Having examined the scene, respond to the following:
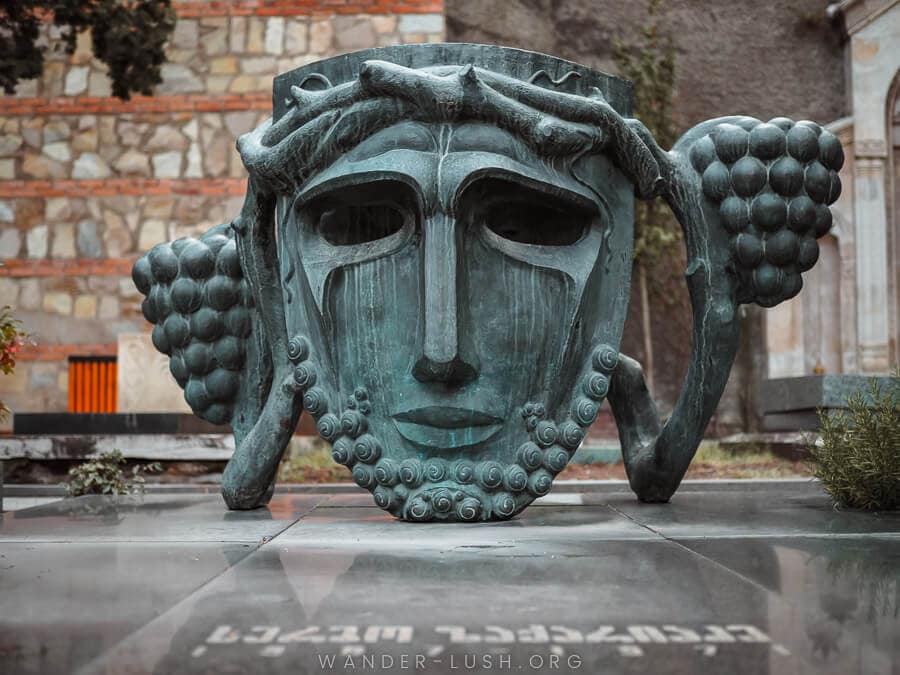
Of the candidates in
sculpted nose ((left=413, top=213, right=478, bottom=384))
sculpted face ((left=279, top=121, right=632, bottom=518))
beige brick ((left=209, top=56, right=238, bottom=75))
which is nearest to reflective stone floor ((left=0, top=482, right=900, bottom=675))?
sculpted face ((left=279, top=121, right=632, bottom=518))

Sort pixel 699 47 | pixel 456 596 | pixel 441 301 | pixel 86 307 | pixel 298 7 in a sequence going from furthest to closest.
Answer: pixel 699 47, pixel 298 7, pixel 86 307, pixel 441 301, pixel 456 596

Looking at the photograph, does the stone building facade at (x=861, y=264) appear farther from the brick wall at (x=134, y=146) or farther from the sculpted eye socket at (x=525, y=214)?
the sculpted eye socket at (x=525, y=214)

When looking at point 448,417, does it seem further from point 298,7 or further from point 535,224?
point 298,7

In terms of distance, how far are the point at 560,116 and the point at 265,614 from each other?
1.88 meters

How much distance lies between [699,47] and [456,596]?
1358cm

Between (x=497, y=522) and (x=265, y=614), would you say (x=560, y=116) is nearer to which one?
(x=497, y=522)

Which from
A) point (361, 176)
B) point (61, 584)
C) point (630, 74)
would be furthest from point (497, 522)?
point (630, 74)

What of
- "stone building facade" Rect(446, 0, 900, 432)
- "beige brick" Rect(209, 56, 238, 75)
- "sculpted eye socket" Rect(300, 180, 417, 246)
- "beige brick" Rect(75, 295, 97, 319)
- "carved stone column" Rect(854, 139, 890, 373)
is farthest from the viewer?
"stone building facade" Rect(446, 0, 900, 432)

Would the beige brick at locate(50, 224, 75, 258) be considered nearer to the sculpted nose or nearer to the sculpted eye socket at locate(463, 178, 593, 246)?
the sculpted eye socket at locate(463, 178, 593, 246)

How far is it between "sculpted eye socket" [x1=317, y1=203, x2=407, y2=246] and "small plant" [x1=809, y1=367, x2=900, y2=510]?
158 centimetres

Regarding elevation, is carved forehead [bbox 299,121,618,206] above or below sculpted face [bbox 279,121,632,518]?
above

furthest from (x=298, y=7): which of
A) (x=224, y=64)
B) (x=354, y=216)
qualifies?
(x=354, y=216)

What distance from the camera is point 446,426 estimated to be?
304 centimetres

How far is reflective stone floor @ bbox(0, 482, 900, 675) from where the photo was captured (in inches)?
55.0
